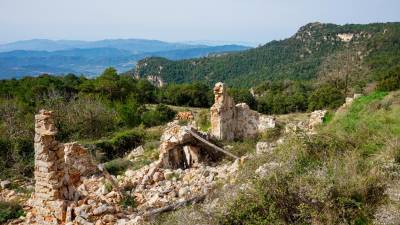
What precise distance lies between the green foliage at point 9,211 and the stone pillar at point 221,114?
9.02 meters

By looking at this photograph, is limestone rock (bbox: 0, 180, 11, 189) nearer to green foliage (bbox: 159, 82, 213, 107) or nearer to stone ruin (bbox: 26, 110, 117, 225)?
stone ruin (bbox: 26, 110, 117, 225)

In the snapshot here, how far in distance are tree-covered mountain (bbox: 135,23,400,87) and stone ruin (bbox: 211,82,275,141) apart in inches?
1402

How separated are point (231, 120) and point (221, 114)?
1300 mm

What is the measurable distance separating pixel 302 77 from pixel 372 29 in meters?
30.6

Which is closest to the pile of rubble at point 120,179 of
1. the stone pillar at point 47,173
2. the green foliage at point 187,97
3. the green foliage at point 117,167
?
the stone pillar at point 47,173

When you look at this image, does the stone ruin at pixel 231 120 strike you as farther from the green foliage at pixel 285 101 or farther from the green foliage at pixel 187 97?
the green foliage at pixel 187 97

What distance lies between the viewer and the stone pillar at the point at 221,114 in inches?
660

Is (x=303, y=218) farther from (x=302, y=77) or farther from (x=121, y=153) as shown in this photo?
(x=302, y=77)

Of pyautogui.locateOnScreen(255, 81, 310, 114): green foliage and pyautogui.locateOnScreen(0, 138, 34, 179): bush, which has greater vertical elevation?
pyautogui.locateOnScreen(0, 138, 34, 179): bush

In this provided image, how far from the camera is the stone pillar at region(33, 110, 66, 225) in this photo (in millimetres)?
8688

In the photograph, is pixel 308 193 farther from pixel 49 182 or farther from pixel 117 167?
pixel 117 167

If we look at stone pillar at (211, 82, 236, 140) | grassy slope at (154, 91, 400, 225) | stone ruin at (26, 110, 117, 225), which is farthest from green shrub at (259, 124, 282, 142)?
stone ruin at (26, 110, 117, 225)

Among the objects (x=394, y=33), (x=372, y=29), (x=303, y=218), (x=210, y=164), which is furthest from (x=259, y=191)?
(x=372, y=29)

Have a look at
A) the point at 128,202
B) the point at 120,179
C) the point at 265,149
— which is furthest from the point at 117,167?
the point at 265,149
